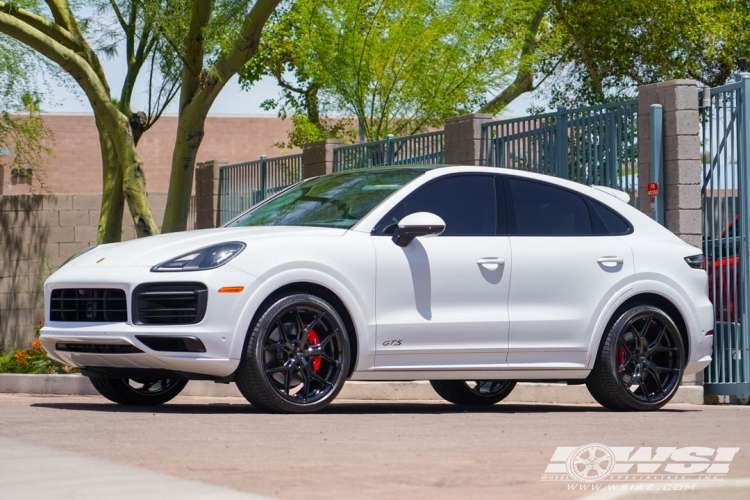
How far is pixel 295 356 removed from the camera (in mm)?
8227

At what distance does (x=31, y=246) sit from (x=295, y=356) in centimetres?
1227

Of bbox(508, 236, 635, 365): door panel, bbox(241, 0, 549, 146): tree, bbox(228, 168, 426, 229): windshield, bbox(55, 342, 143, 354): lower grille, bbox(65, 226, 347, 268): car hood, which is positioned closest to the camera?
bbox(55, 342, 143, 354): lower grille

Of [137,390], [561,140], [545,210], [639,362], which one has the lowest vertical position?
[137,390]

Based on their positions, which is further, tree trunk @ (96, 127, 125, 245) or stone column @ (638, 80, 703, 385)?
tree trunk @ (96, 127, 125, 245)

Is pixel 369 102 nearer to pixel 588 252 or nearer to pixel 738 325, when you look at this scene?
pixel 738 325

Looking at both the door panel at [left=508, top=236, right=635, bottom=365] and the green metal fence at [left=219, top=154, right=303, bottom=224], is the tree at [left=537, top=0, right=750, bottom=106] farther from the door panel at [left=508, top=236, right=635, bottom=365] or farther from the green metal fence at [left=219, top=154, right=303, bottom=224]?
the door panel at [left=508, top=236, right=635, bottom=365]

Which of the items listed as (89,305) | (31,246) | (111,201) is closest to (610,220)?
(89,305)

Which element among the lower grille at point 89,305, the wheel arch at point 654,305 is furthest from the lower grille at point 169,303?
the wheel arch at point 654,305

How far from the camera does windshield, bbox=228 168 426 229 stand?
891 cm

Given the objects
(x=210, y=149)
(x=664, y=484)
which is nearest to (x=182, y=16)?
(x=664, y=484)

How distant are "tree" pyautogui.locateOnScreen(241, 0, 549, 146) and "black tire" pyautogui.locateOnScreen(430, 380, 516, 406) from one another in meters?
17.5

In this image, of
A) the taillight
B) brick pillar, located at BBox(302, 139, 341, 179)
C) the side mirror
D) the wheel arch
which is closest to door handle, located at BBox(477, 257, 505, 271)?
the side mirror

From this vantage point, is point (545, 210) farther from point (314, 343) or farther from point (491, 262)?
point (314, 343)

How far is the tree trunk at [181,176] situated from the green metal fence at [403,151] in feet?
6.41
